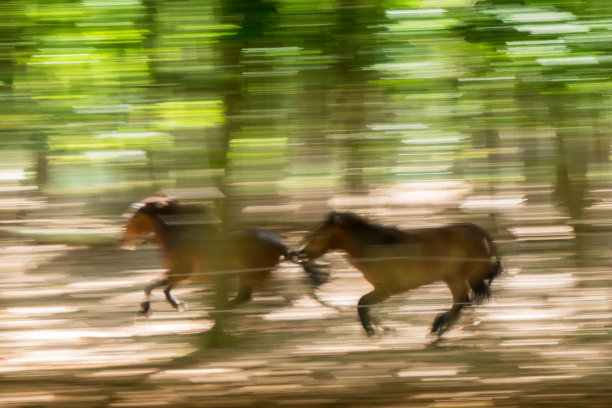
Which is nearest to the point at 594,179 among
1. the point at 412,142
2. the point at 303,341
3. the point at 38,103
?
the point at 412,142

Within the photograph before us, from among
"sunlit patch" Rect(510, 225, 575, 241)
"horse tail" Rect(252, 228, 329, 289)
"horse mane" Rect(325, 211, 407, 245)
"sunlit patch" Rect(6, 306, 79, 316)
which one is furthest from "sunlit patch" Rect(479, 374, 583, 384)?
"sunlit patch" Rect(6, 306, 79, 316)

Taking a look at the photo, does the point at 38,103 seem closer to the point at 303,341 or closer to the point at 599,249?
the point at 303,341

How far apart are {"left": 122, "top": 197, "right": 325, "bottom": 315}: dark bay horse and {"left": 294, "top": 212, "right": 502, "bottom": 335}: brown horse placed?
22 centimetres

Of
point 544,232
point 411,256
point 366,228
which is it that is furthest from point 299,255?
point 544,232

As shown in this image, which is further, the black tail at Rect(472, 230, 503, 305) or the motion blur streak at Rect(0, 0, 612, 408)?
the black tail at Rect(472, 230, 503, 305)

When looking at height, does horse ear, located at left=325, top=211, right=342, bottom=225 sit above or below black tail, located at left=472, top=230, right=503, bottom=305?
above

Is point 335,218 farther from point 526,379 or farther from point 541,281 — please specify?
point 526,379

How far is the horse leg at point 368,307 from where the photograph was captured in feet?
13.7

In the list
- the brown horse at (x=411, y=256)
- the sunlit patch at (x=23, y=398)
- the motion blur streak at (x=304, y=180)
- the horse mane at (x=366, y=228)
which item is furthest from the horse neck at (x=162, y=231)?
the sunlit patch at (x=23, y=398)

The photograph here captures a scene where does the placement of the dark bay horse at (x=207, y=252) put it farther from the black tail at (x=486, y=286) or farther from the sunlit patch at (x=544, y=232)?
the sunlit patch at (x=544, y=232)

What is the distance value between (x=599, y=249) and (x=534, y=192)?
1.71 feet

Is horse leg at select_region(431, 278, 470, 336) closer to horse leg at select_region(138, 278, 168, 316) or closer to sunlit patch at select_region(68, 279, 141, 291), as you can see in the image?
horse leg at select_region(138, 278, 168, 316)

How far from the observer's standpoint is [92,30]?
12.6 ft

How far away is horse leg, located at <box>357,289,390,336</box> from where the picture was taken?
165 inches
